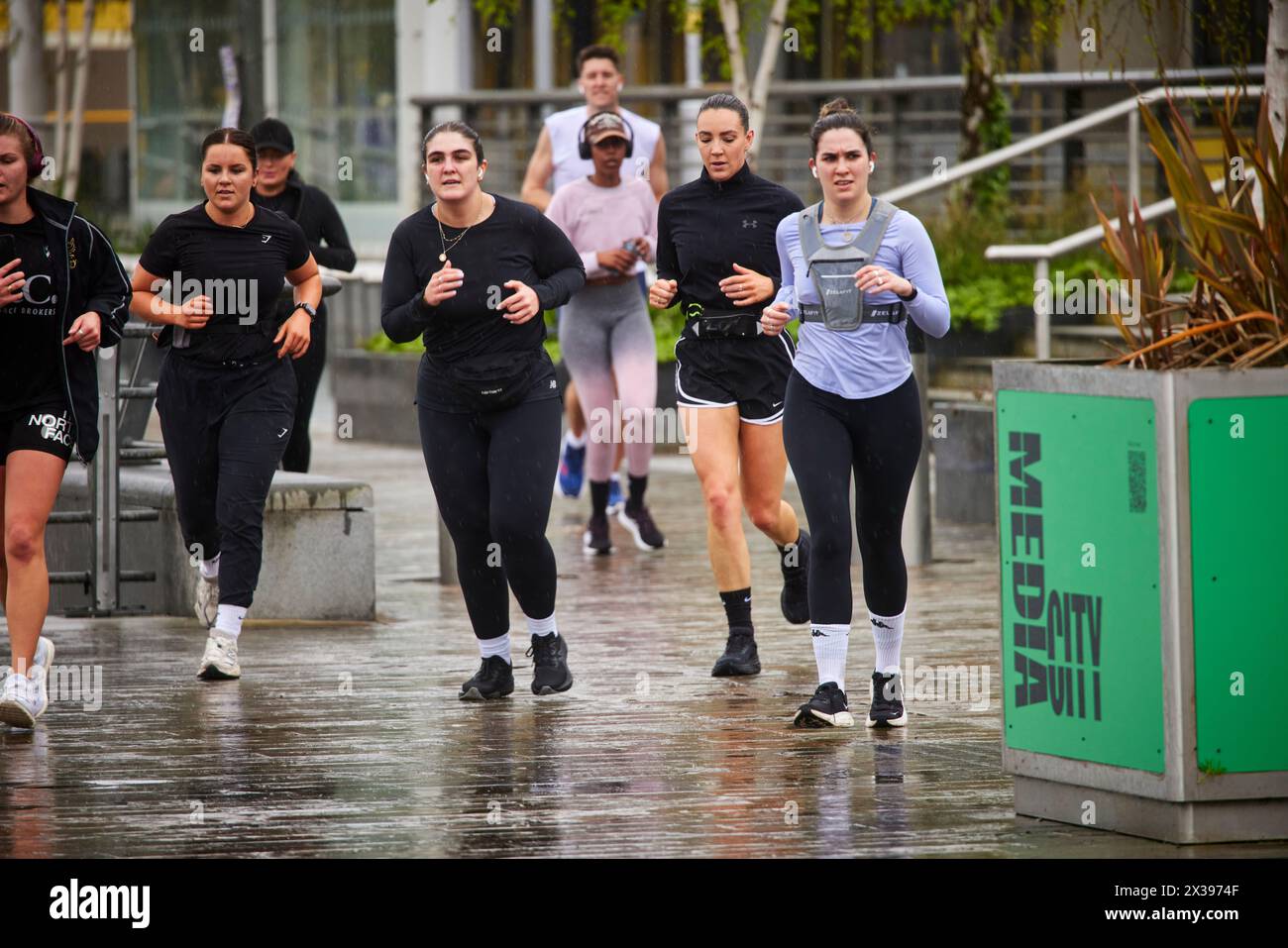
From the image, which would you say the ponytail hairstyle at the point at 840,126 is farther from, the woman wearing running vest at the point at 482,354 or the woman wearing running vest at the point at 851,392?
the woman wearing running vest at the point at 482,354

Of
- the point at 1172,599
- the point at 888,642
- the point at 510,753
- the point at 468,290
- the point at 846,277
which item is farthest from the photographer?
the point at 468,290

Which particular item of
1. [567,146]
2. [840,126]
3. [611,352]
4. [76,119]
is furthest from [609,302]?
[76,119]

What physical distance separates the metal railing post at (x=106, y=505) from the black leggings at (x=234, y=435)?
1.42 m

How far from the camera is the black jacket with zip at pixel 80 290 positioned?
8.10 meters

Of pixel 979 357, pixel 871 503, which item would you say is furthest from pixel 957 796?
pixel 979 357

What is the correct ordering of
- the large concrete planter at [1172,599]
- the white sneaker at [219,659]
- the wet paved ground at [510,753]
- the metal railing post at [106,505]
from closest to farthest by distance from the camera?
1. the large concrete planter at [1172,599]
2. the wet paved ground at [510,753]
3. the white sneaker at [219,659]
4. the metal railing post at [106,505]

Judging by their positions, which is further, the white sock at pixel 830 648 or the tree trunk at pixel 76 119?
the tree trunk at pixel 76 119

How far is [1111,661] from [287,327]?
4.22 m

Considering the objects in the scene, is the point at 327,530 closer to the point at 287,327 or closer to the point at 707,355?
the point at 287,327

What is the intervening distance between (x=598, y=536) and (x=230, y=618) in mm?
3971

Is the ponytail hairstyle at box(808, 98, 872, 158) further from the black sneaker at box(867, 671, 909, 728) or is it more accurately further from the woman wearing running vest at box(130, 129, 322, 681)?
the woman wearing running vest at box(130, 129, 322, 681)

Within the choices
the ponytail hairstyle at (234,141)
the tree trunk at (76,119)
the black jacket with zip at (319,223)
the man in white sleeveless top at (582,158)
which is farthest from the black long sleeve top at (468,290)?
the tree trunk at (76,119)

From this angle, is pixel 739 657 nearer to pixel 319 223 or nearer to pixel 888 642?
pixel 888 642

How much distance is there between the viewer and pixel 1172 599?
5980 mm
